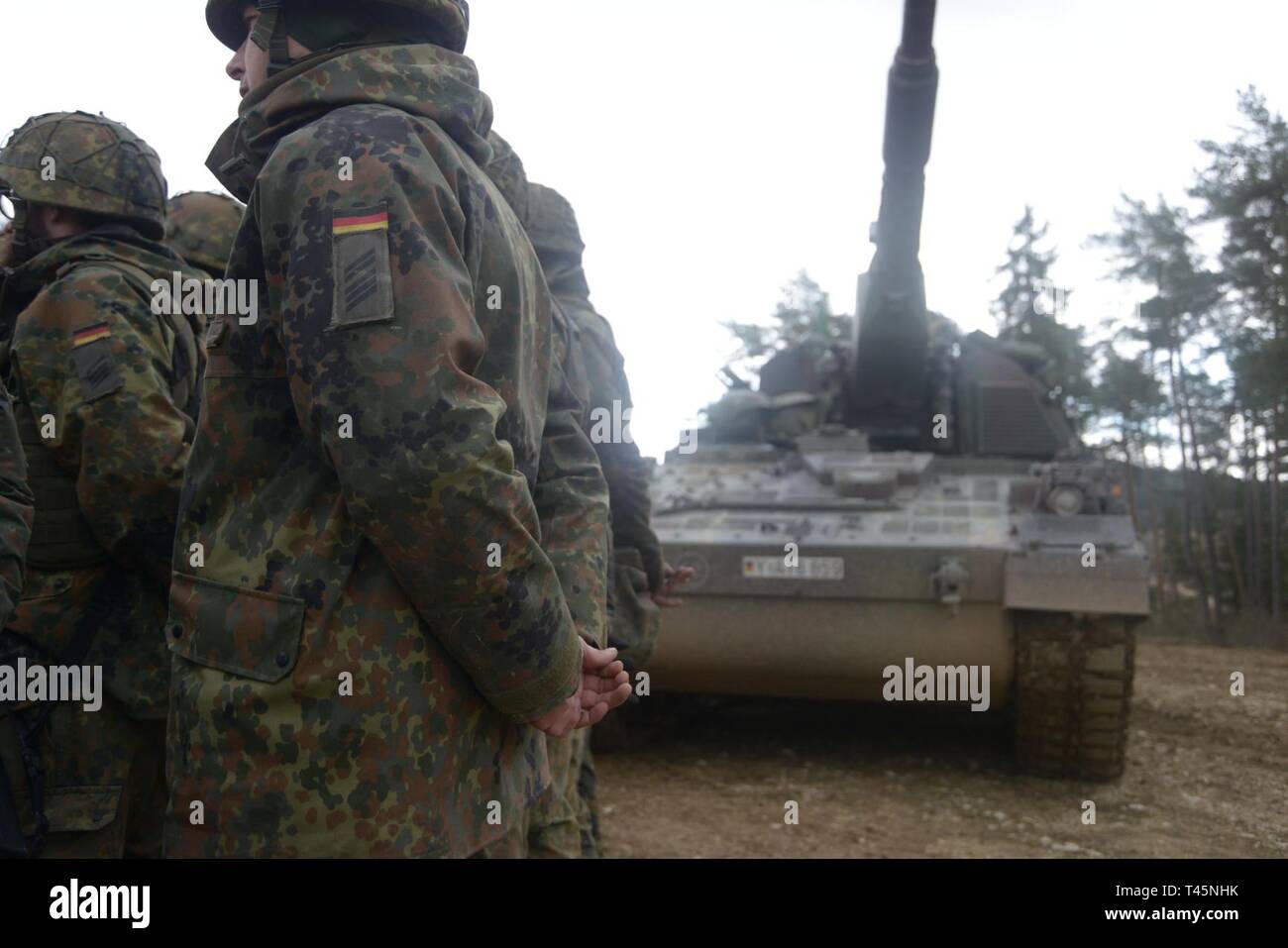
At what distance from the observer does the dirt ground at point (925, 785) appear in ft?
12.2

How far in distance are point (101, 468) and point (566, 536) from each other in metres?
1.07

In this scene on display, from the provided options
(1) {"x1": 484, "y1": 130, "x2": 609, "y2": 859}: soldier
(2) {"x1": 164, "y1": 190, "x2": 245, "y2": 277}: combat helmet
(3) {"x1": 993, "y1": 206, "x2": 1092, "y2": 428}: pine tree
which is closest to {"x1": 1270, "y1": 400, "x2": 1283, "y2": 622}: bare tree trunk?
(1) {"x1": 484, "y1": 130, "x2": 609, "y2": 859}: soldier

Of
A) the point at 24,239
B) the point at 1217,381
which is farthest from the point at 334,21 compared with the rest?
the point at 1217,381

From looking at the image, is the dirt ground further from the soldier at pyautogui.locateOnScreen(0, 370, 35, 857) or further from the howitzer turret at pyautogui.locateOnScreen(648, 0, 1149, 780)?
the soldier at pyautogui.locateOnScreen(0, 370, 35, 857)

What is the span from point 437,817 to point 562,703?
0.82ft

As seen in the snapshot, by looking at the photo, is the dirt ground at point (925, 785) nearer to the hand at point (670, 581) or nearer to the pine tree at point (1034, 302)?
the hand at point (670, 581)

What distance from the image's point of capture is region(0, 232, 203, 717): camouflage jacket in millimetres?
2715

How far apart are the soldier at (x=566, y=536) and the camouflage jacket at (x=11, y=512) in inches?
37.0

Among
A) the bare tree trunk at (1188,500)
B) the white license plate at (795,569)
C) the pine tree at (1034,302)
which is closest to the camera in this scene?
the white license plate at (795,569)

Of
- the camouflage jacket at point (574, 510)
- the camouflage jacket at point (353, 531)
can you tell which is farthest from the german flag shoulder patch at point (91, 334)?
the camouflage jacket at point (353, 531)

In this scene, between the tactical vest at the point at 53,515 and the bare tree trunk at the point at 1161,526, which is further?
the bare tree trunk at the point at 1161,526

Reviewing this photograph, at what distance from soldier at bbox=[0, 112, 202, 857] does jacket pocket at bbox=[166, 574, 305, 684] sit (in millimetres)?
937

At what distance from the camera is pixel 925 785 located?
244 inches
